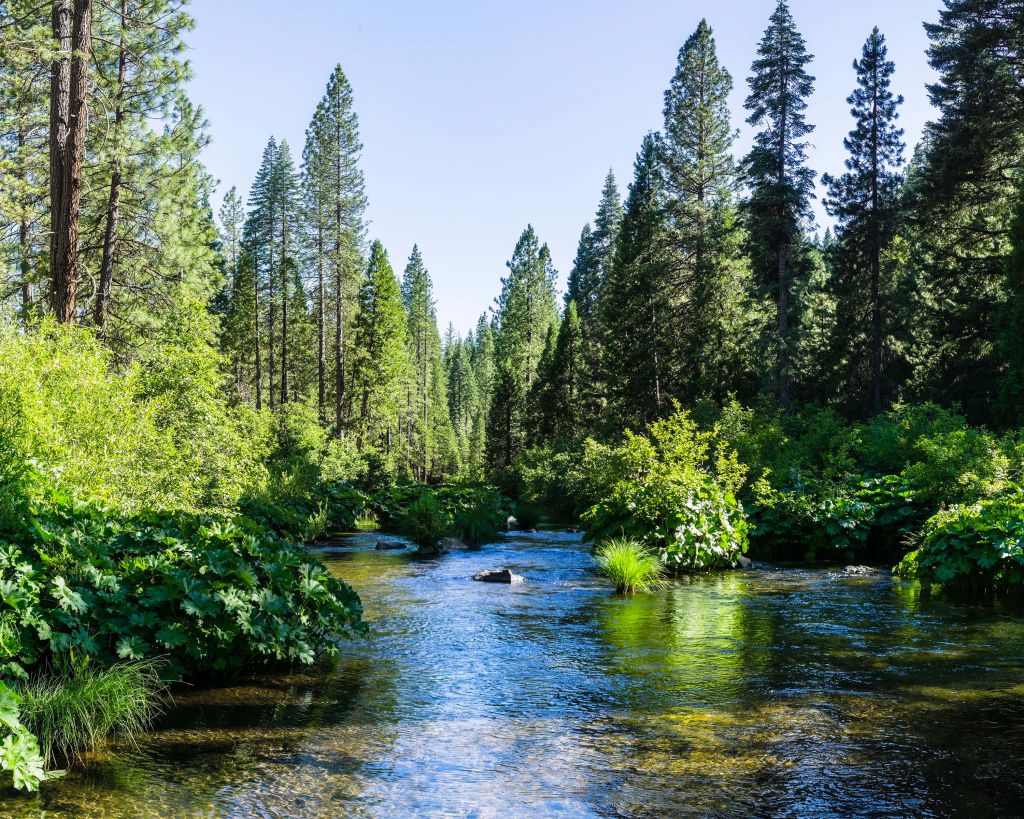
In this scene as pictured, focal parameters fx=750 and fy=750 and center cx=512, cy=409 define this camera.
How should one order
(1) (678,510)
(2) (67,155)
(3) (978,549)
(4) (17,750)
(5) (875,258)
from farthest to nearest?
(5) (875,258) → (1) (678,510) → (2) (67,155) → (3) (978,549) → (4) (17,750)

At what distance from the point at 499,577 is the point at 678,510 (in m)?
3.45

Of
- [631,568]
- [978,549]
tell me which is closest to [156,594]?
[631,568]

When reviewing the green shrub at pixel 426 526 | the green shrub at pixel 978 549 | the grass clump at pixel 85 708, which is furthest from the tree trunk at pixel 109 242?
the green shrub at pixel 978 549

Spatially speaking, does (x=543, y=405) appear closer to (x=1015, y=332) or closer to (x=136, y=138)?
(x=1015, y=332)

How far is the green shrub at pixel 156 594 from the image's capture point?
5328 mm

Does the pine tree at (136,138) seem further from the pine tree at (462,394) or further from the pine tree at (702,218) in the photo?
the pine tree at (462,394)

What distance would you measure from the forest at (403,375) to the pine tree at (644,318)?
15cm

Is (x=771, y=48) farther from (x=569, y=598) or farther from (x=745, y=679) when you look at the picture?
(x=745, y=679)

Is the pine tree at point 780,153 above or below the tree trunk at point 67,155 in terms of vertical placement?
above

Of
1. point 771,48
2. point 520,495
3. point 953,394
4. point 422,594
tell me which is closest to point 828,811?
point 422,594

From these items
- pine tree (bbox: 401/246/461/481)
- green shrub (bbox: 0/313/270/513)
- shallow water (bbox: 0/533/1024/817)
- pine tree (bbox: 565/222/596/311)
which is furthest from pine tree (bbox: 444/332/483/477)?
shallow water (bbox: 0/533/1024/817)

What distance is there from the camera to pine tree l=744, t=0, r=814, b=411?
97.0ft

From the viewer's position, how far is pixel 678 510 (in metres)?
13.5

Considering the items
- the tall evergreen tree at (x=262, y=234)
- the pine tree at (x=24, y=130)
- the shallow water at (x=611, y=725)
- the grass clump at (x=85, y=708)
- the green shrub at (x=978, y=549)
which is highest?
the tall evergreen tree at (x=262, y=234)
